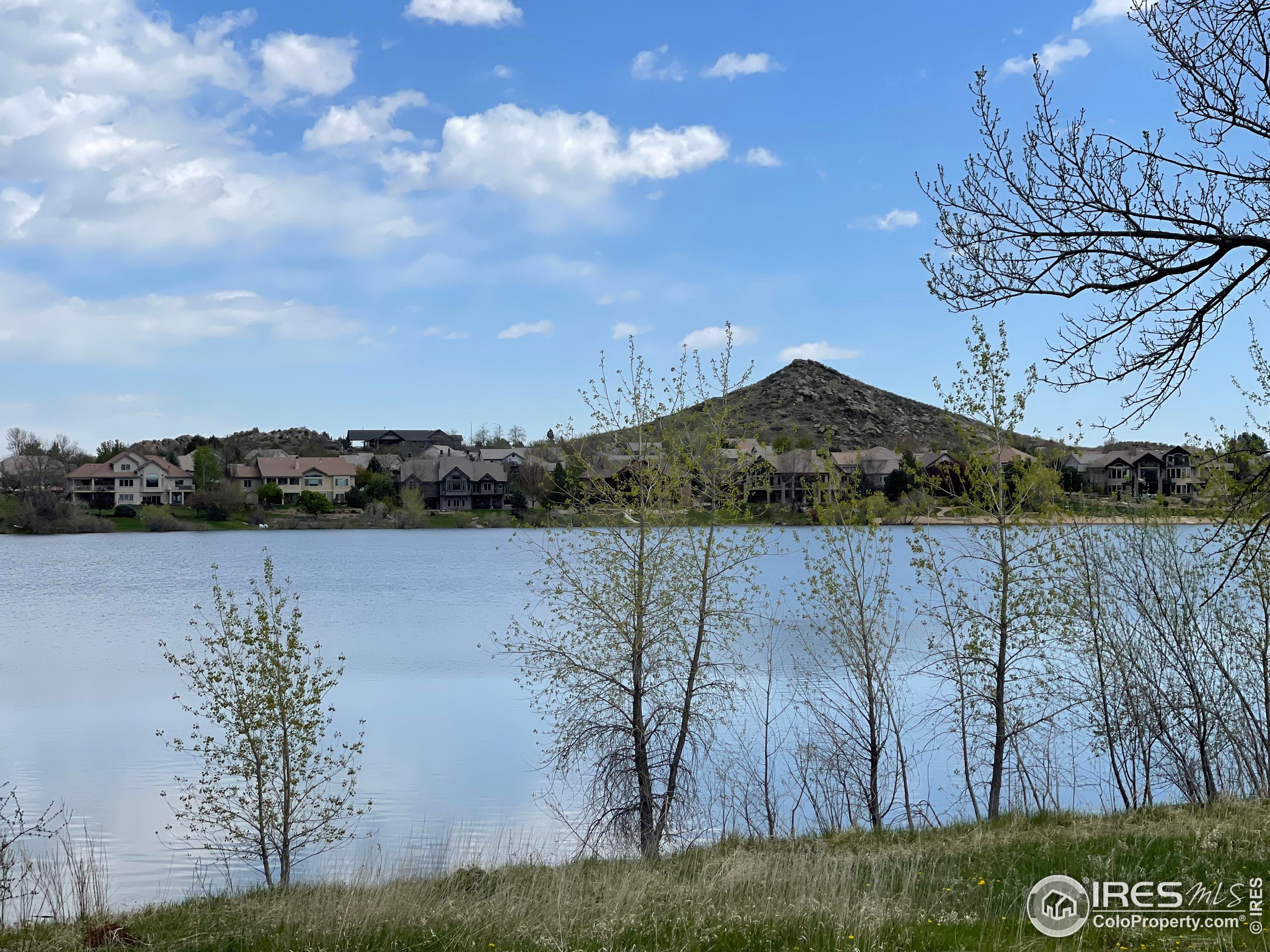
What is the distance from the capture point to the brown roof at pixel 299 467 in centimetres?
12075

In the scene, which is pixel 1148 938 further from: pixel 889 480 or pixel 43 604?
pixel 889 480

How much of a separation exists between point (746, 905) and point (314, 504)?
10433 cm

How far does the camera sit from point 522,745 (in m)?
23.9

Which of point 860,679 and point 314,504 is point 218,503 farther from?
point 860,679

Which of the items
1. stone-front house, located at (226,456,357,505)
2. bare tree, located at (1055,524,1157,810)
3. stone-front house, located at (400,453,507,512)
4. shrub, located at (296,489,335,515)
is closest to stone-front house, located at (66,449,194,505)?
stone-front house, located at (226,456,357,505)

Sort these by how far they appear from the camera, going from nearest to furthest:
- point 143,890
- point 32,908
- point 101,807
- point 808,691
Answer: point 32,908 → point 143,890 → point 101,807 → point 808,691

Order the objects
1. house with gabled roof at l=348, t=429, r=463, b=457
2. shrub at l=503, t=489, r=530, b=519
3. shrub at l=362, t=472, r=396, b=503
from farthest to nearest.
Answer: house with gabled roof at l=348, t=429, r=463, b=457
shrub at l=362, t=472, r=396, b=503
shrub at l=503, t=489, r=530, b=519

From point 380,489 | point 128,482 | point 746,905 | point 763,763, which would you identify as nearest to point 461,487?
point 380,489

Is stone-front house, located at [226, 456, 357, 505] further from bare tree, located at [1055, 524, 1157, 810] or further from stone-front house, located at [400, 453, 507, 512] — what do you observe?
bare tree, located at [1055, 524, 1157, 810]

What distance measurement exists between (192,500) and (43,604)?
210ft

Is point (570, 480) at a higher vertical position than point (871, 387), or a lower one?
lower

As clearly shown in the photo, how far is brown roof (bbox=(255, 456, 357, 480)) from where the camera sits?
120750 millimetres

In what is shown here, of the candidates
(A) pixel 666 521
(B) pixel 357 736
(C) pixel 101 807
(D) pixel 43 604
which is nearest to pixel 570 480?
(A) pixel 666 521

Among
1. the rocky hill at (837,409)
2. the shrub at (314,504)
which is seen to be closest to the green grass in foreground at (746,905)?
the shrub at (314,504)
